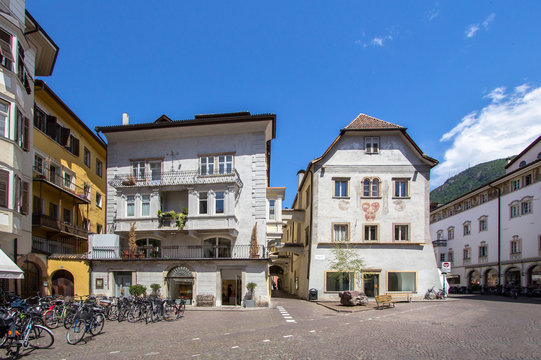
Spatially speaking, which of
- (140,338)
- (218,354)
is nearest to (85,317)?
(140,338)

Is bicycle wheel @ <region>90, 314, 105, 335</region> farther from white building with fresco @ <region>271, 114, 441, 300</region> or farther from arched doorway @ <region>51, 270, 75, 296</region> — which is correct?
white building with fresco @ <region>271, 114, 441, 300</region>

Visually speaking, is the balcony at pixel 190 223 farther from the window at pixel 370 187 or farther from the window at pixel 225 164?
the window at pixel 370 187

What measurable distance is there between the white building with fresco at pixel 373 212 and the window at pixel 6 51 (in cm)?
2133

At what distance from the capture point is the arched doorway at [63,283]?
26.3 metres

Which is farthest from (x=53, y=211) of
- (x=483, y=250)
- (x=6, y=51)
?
(x=483, y=250)

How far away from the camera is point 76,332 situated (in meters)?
13.1

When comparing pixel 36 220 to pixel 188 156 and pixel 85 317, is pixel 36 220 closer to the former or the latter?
pixel 188 156

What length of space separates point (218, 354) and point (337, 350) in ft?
10.4

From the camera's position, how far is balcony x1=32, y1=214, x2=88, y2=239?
25712 mm

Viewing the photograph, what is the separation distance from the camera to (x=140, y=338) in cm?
1402

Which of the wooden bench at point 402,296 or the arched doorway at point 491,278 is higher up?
the wooden bench at point 402,296

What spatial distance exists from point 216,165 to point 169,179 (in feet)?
11.5

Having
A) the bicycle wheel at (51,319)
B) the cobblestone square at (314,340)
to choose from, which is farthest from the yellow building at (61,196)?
the cobblestone square at (314,340)

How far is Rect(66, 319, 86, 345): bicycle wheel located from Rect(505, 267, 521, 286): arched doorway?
45.7m
